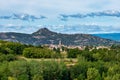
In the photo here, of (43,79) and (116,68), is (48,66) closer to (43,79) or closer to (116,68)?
(43,79)

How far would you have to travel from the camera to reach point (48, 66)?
368 ft

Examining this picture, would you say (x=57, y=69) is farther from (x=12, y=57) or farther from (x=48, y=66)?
(x=12, y=57)

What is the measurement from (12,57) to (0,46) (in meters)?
17.6

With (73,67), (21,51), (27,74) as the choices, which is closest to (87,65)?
(73,67)

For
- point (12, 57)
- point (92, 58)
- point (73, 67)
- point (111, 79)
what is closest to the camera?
point (111, 79)

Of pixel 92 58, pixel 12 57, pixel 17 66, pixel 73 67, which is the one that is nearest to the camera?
pixel 17 66

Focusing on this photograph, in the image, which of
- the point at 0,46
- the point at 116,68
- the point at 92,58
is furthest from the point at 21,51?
the point at 116,68

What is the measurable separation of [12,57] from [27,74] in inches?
886

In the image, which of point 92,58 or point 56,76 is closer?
point 56,76

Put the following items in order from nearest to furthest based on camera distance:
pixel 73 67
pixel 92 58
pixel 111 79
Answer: pixel 111 79, pixel 73 67, pixel 92 58

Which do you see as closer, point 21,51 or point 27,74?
point 27,74

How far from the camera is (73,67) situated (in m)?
115

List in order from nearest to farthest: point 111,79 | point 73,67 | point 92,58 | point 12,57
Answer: point 111,79
point 73,67
point 12,57
point 92,58

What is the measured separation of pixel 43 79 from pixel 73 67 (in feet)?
43.6
